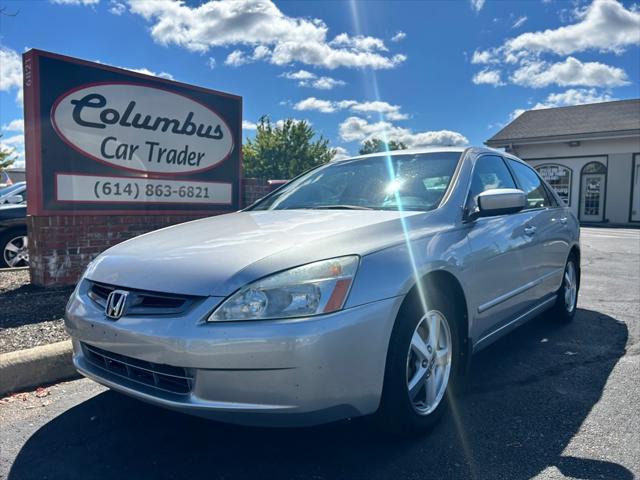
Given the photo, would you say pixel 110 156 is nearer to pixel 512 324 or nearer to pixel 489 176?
pixel 489 176

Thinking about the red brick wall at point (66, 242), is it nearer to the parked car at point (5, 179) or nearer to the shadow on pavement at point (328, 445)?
the shadow on pavement at point (328, 445)

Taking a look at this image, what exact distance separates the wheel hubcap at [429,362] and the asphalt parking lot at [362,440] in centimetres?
19

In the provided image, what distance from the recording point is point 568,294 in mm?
5000

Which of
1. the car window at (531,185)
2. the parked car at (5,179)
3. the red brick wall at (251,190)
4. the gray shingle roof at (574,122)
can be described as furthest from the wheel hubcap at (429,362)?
the gray shingle roof at (574,122)

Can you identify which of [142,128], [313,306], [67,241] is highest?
[142,128]

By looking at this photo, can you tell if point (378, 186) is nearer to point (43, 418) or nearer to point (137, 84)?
point (43, 418)

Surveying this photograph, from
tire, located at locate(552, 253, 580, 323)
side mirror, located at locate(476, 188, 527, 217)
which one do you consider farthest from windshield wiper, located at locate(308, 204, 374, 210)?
tire, located at locate(552, 253, 580, 323)

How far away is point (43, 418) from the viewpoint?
2.97 metres

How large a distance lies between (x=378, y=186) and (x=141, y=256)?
1644mm

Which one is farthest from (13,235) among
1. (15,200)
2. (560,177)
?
(560,177)

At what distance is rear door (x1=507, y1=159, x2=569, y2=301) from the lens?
4035mm

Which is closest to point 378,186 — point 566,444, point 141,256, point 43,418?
point 141,256

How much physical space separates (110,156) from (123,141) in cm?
27

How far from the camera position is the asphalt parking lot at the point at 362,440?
2.38m
